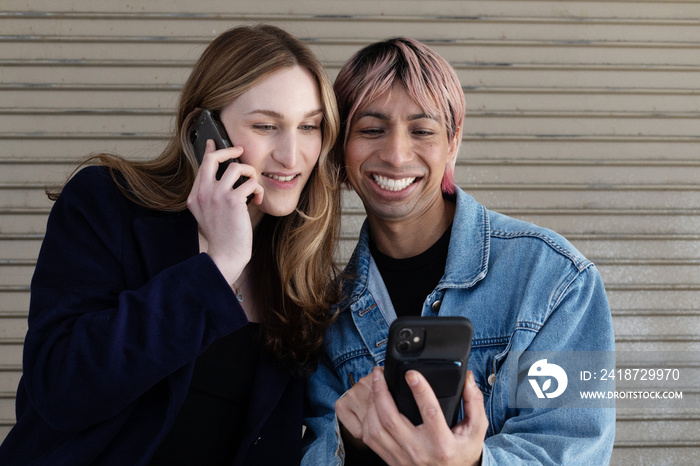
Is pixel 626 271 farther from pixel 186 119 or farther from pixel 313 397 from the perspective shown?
pixel 186 119

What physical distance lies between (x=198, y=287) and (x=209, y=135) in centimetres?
56

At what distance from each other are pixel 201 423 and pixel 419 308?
82 centimetres

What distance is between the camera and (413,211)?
2328mm

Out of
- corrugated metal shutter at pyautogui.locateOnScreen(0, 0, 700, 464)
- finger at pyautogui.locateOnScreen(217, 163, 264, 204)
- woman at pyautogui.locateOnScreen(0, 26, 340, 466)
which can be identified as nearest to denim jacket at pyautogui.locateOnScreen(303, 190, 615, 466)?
woman at pyautogui.locateOnScreen(0, 26, 340, 466)

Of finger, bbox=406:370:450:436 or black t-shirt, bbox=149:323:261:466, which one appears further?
black t-shirt, bbox=149:323:261:466

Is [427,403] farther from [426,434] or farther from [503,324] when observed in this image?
[503,324]

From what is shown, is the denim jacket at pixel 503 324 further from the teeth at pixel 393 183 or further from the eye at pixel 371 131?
the eye at pixel 371 131

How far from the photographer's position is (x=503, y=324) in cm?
204

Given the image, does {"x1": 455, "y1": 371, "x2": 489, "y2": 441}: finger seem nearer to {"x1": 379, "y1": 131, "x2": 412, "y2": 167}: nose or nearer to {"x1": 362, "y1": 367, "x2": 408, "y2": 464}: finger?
{"x1": 362, "y1": 367, "x2": 408, "y2": 464}: finger

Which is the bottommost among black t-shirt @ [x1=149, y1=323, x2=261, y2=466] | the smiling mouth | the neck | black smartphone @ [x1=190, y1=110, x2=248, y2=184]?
black t-shirt @ [x1=149, y1=323, x2=261, y2=466]

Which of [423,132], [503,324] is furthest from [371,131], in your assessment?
[503,324]

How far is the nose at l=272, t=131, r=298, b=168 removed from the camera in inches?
78.4

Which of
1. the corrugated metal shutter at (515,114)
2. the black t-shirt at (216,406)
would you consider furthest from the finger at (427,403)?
the corrugated metal shutter at (515,114)

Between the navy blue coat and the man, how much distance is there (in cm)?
44
